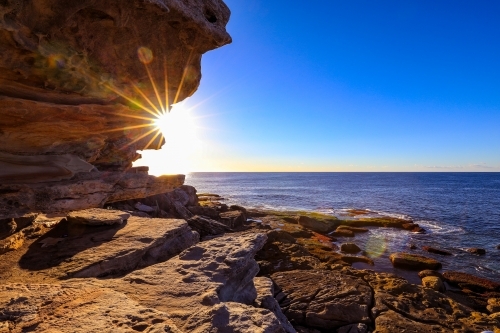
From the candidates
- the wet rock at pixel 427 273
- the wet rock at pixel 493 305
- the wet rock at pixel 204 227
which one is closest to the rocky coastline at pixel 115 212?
the wet rock at pixel 493 305

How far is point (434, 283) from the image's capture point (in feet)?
54.4

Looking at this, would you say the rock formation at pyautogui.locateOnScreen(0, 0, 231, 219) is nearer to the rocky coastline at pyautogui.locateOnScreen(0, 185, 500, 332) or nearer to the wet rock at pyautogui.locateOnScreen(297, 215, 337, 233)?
the rocky coastline at pyautogui.locateOnScreen(0, 185, 500, 332)

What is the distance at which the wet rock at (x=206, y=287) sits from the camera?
5359mm

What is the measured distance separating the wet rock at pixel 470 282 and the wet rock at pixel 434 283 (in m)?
1.61

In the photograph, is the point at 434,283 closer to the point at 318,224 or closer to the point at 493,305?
the point at 493,305

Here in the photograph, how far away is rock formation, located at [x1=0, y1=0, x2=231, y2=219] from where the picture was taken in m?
6.44

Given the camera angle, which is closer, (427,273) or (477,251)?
(427,273)

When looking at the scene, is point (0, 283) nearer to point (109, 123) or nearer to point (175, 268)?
point (175, 268)

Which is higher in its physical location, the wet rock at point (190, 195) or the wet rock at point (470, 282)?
the wet rock at point (190, 195)

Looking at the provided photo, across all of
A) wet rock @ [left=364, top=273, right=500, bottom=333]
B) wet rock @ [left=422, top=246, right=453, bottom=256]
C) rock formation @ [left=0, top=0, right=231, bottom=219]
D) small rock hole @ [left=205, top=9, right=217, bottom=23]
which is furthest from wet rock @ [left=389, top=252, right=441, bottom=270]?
small rock hole @ [left=205, top=9, right=217, bottom=23]

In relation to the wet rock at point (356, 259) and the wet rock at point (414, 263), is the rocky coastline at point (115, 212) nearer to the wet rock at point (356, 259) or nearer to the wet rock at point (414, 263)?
the wet rock at point (414, 263)

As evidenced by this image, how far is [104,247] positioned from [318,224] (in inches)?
1095

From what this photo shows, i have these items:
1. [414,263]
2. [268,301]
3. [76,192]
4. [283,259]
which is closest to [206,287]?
[268,301]

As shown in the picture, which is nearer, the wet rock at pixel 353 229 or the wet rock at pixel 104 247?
the wet rock at pixel 104 247
